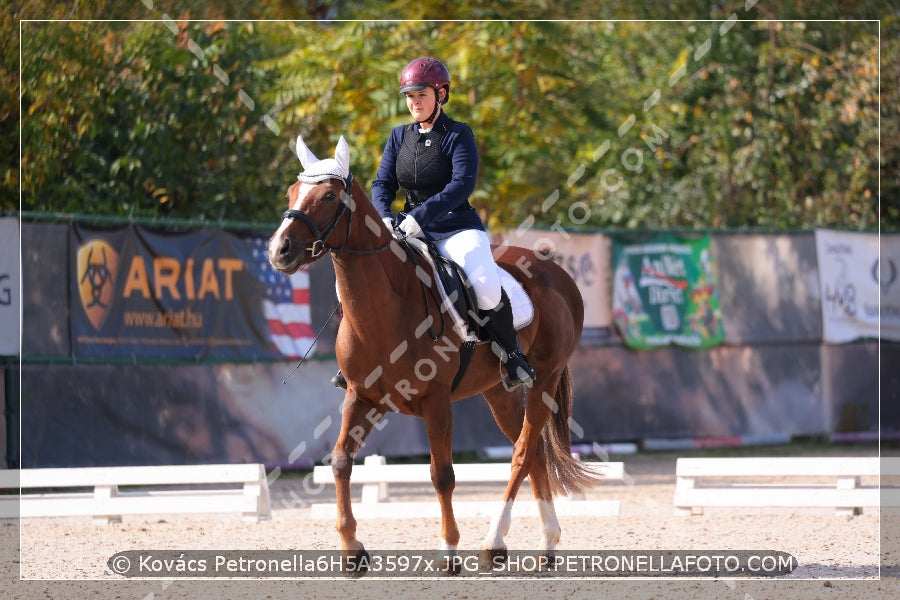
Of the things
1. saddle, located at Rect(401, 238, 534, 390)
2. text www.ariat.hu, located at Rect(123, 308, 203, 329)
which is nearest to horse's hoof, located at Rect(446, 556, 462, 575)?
saddle, located at Rect(401, 238, 534, 390)

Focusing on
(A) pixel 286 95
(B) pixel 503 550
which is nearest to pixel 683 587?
(B) pixel 503 550

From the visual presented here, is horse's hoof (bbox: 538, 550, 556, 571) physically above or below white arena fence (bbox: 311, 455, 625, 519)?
above

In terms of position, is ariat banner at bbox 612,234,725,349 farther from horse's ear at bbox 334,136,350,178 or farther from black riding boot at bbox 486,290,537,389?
horse's ear at bbox 334,136,350,178

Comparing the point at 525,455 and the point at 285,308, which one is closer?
the point at 525,455

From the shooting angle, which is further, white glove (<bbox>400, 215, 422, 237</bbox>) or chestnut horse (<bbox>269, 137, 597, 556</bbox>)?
white glove (<bbox>400, 215, 422, 237</bbox>)

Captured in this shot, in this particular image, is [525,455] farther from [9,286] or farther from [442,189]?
[9,286]

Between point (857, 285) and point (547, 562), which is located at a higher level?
point (857, 285)

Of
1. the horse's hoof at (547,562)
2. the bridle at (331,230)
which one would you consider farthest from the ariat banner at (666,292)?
the bridle at (331,230)

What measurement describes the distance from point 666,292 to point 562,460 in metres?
7.06

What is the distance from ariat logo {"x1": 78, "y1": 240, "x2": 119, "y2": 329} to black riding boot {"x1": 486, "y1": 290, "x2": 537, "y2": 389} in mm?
5711

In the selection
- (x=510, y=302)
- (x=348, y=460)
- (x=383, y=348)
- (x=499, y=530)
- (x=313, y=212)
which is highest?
(x=313, y=212)

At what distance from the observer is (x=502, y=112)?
15.1 meters

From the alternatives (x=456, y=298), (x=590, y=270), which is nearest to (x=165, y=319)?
(x=590, y=270)

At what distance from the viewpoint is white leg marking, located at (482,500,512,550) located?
6.99m
